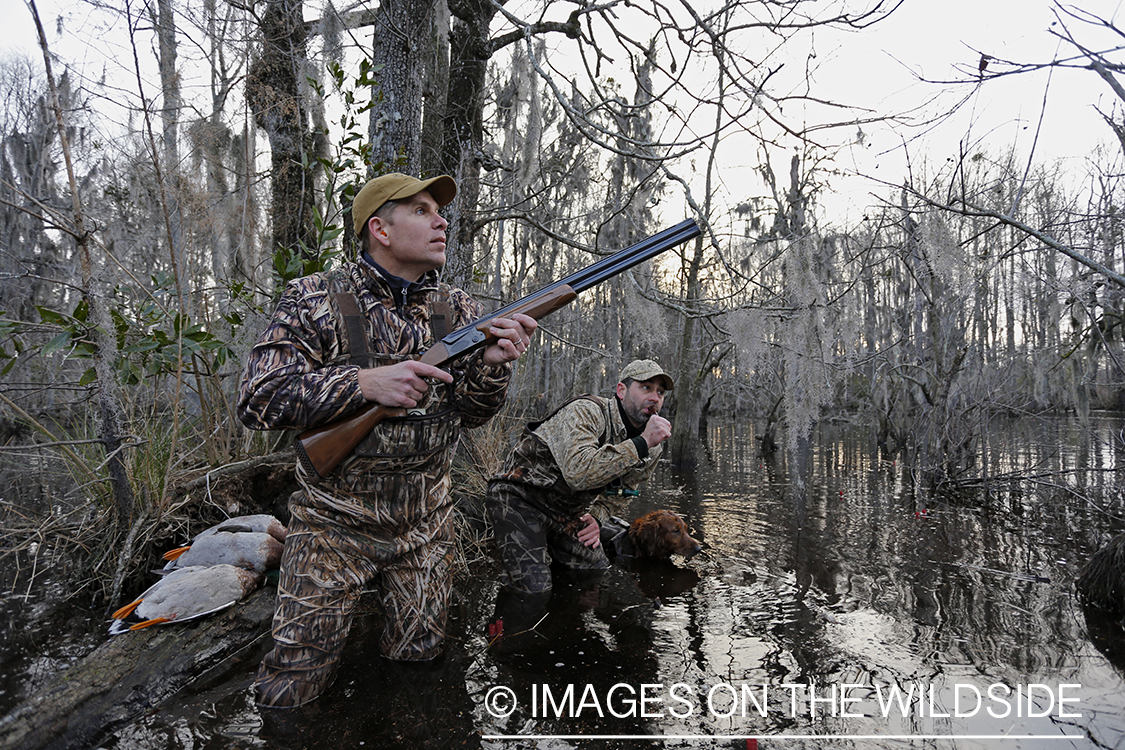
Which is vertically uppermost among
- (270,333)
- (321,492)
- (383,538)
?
(270,333)

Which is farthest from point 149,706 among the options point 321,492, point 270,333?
point 270,333

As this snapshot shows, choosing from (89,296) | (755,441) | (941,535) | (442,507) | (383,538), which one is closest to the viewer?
(383,538)

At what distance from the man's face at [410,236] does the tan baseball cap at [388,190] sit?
0.15 feet

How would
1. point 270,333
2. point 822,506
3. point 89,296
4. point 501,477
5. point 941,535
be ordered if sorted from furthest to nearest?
1. point 822,506
2. point 941,535
3. point 501,477
4. point 89,296
5. point 270,333

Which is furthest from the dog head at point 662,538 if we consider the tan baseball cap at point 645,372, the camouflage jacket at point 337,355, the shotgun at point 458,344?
the shotgun at point 458,344

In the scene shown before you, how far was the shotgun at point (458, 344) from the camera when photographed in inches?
106

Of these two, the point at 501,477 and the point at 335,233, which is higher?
the point at 335,233

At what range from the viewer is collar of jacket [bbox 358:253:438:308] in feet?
9.84

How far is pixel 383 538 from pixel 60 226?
8.57 ft

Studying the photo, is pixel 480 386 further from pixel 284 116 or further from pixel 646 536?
pixel 284 116

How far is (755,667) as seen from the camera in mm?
3285

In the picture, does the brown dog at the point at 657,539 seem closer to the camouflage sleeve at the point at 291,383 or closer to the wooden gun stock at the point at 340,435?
the wooden gun stock at the point at 340,435

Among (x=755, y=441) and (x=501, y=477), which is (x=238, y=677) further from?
(x=755, y=441)

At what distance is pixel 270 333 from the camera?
8.85 feet
